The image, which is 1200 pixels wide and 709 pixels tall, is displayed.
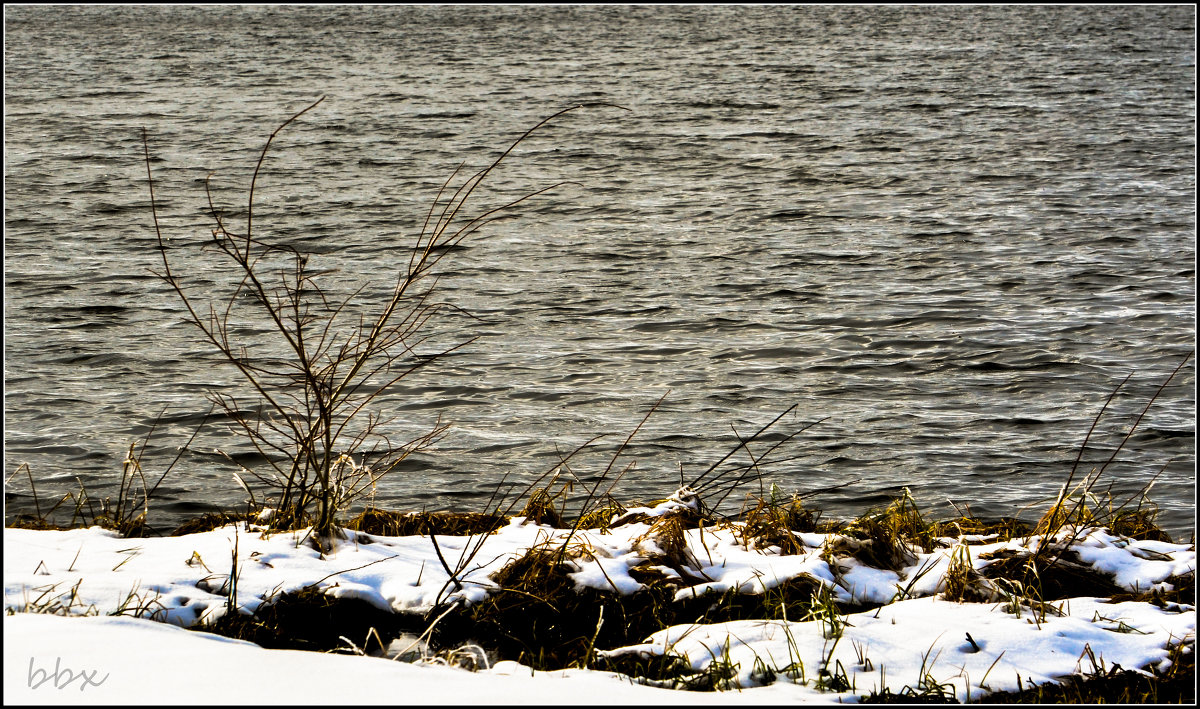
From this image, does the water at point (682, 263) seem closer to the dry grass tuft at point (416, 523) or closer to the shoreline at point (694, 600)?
the dry grass tuft at point (416, 523)

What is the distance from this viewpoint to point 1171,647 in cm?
405

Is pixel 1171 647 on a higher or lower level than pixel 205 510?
higher

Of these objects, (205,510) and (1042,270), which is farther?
(1042,270)

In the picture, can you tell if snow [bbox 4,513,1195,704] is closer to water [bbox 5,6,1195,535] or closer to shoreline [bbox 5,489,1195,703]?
shoreline [bbox 5,489,1195,703]

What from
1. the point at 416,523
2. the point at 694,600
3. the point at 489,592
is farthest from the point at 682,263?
the point at 489,592

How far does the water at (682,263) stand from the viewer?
7.37 m

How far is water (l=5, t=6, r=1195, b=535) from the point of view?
7367 millimetres

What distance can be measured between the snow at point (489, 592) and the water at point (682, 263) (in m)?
1.60

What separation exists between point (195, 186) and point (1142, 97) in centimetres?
1880

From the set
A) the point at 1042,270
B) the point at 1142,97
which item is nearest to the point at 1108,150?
the point at 1142,97

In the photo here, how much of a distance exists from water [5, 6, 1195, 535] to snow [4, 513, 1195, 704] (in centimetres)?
160

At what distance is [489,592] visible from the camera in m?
4.46

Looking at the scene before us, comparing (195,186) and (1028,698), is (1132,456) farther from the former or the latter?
(195,186)

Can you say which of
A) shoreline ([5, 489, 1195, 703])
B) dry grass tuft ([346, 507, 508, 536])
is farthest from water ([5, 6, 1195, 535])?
shoreline ([5, 489, 1195, 703])
